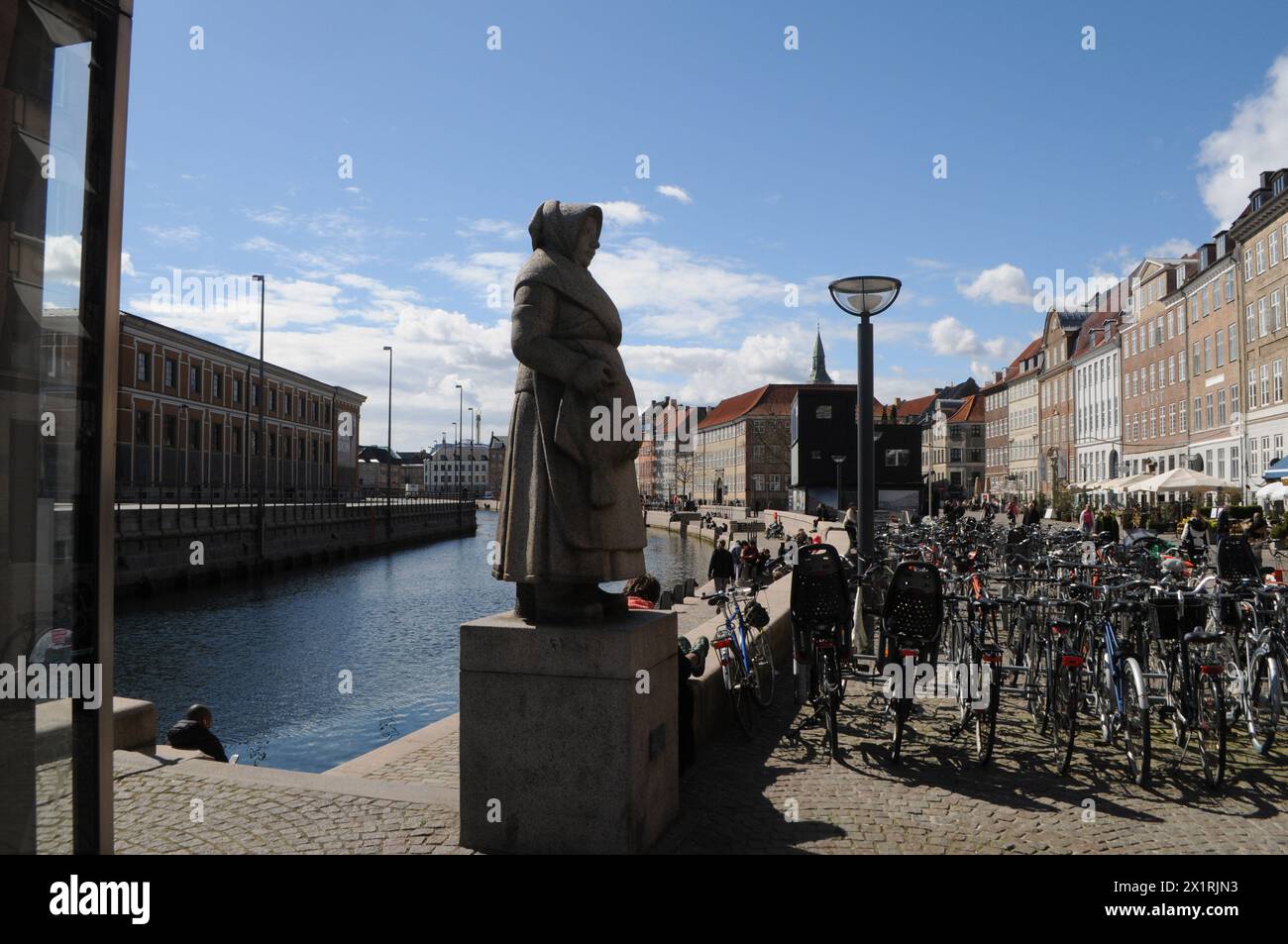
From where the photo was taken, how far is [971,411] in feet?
366

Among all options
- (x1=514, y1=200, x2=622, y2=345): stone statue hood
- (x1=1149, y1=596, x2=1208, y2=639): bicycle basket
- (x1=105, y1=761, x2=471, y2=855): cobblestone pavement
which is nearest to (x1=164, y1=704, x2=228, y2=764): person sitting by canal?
(x1=105, y1=761, x2=471, y2=855): cobblestone pavement

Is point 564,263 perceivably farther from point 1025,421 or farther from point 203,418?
point 1025,421

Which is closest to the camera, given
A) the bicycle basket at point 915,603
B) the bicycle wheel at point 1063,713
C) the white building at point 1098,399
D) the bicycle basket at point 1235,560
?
the bicycle wheel at point 1063,713

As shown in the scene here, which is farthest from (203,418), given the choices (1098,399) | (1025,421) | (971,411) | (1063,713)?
(971,411)

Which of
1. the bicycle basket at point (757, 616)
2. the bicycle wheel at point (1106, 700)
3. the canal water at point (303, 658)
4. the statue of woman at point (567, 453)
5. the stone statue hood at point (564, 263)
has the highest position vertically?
the stone statue hood at point (564, 263)

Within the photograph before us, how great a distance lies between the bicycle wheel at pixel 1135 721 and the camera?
247 inches

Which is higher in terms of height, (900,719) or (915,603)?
(915,603)

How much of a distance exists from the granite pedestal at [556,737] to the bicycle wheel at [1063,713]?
10.9 ft

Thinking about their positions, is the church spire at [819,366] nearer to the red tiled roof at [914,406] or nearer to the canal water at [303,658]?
the red tiled roof at [914,406]

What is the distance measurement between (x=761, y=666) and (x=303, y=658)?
57.0 feet

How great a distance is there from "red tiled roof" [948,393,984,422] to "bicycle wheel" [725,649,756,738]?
10976cm

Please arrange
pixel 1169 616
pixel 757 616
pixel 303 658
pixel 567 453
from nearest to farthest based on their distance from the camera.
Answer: pixel 567 453
pixel 1169 616
pixel 757 616
pixel 303 658

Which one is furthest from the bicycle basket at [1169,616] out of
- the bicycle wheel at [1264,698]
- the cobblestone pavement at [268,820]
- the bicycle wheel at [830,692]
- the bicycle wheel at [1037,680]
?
the cobblestone pavement at [268,820]

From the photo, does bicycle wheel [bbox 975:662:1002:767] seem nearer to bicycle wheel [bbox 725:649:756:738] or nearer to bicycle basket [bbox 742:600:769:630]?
bicycle wheel [bbox 725:649:756:738]
